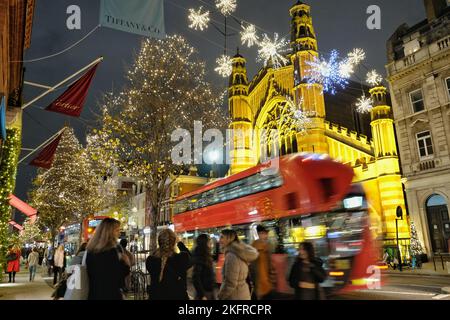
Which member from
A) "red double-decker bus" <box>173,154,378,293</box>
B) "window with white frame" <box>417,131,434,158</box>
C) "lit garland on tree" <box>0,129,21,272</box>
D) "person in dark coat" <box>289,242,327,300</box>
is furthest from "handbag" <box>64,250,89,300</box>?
"window with white frame" <box>417,131,434,158</box>

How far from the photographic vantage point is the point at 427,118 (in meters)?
23.9

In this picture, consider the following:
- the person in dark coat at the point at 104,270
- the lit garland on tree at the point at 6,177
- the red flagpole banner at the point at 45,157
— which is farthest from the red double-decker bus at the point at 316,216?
the lit garland on tree at the point at 6,177

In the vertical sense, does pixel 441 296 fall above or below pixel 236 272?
below

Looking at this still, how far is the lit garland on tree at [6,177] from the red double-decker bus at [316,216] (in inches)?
395

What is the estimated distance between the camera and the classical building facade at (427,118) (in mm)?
22750

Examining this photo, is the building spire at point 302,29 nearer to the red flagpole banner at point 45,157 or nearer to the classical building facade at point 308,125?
the classical building facade at point 308,125

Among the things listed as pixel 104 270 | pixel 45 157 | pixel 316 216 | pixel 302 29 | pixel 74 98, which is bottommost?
pixel 104 270

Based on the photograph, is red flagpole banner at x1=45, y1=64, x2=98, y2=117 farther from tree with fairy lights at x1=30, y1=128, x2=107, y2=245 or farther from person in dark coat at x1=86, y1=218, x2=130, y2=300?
tree with fairy lights at x1=30, y1=128, x2=107, y2=245

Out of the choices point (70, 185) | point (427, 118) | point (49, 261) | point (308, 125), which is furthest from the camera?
point (70, 185)

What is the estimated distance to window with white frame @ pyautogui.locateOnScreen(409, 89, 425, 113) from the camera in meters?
24.8

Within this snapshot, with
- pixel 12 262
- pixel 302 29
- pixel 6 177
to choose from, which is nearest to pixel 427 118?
pixel 302 29

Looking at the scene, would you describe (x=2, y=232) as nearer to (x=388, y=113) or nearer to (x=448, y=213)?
(x=448, y=213)

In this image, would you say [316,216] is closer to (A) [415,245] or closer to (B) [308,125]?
(A) [415,245]

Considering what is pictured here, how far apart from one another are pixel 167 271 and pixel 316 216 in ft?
21.1
